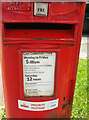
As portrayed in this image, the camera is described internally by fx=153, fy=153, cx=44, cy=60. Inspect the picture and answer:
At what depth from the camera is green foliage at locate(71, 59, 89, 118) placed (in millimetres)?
2406

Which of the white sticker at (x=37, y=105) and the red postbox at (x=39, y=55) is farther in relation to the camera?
the white sticker at (x=37, y=105)

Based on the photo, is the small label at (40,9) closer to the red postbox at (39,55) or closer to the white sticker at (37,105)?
the red postbox at (39,55)

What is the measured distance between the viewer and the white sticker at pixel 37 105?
158cm

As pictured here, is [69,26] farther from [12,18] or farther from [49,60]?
[12,18]

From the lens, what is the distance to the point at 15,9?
120 cm

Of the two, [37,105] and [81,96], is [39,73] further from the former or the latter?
[81,96]

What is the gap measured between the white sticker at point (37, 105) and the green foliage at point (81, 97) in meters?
0.90

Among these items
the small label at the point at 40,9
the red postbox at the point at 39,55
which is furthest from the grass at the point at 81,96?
the small label at the point at 40,9

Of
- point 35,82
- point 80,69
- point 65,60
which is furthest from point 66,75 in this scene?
point 80,69

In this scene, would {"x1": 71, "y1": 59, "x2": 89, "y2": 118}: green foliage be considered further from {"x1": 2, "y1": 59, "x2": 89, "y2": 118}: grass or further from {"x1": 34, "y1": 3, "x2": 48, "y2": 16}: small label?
{"x1": 34, "y1": 3, "x2": 48, "y2": 16}: small label

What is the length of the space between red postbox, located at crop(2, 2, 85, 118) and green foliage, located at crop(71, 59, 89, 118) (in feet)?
2.62

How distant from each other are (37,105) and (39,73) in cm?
37

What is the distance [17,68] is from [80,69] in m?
2.60

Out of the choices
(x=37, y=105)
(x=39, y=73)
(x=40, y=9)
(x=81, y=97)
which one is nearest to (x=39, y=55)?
(x=39, y=73)
